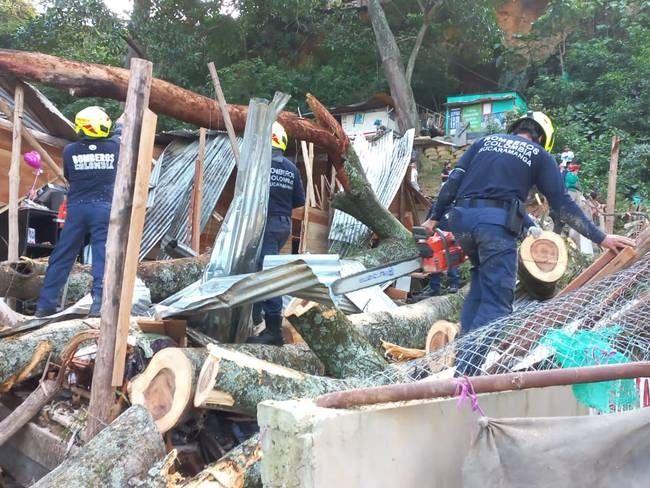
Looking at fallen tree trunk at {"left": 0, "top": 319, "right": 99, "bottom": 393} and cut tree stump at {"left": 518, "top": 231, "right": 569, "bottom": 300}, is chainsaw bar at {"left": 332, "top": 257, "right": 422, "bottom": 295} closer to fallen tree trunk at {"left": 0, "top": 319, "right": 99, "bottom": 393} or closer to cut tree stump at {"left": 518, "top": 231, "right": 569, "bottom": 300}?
cut tree stump at {"left": 518, "top": 231, "right": 569, "bottom": 300}

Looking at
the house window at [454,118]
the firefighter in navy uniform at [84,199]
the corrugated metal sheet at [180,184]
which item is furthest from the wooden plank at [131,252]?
the house window at [454,118]

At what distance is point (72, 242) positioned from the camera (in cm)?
444

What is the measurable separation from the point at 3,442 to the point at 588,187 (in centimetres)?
1454

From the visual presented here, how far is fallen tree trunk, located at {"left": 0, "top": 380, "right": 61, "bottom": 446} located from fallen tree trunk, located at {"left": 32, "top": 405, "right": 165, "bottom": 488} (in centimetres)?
67

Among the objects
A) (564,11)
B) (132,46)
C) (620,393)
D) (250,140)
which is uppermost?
(564,11)

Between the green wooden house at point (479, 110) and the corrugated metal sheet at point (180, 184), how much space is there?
13335 mm

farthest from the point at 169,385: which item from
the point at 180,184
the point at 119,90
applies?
the point at 180,184

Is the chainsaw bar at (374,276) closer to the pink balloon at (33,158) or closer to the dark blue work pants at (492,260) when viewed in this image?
the dark blue work pants at (492,260)

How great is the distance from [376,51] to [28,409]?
18918 millimetres

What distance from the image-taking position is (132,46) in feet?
48.1

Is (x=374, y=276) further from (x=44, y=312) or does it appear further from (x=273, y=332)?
(x=44, y=312)

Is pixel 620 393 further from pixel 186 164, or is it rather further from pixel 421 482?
pixel 186 164

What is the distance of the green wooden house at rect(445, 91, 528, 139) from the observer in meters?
19.7

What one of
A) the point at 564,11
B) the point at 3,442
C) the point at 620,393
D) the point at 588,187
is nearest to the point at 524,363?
the point at 620,393
